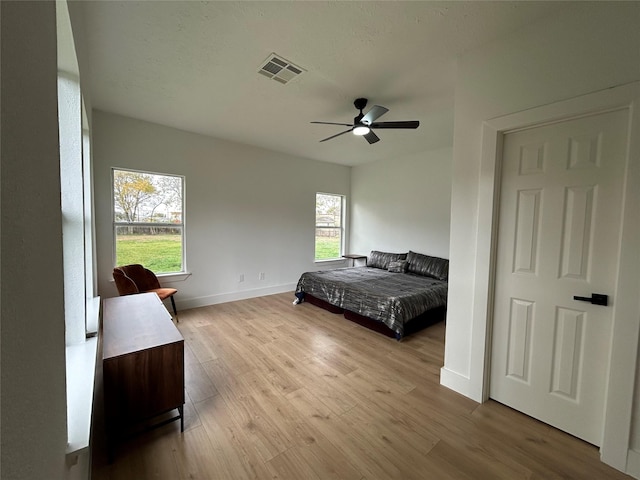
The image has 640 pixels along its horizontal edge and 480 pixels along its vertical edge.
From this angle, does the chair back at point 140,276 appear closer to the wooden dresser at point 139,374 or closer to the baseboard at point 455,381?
the wooden dresser at point 139,374

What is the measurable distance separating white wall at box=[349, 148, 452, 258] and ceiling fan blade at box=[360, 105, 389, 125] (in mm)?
2534

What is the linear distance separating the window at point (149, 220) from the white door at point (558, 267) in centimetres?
414

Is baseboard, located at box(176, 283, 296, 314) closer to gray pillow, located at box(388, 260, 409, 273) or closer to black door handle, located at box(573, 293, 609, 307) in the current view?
gray pillow, located at box(388, 260, 409, 273)

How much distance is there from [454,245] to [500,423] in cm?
132

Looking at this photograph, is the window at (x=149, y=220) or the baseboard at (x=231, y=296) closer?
the window at (x=149, y=220)

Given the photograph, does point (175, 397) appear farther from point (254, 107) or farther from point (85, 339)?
point (254, 107)

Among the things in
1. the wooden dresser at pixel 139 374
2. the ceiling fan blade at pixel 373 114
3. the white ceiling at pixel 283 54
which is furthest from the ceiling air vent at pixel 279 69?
the wooden dresser at pixel 139 374

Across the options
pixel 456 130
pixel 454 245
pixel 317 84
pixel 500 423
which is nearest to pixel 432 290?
pixel 454 245

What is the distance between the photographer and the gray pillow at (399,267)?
503 centimetres

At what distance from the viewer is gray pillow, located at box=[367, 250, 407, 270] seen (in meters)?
5.32

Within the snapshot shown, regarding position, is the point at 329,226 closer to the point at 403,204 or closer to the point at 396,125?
the point at 403,204

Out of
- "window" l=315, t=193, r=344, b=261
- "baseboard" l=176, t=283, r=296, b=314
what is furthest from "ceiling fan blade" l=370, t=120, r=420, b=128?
"baseboard" l=176, t=283, r=296, b=314

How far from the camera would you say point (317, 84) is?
8.73 ft

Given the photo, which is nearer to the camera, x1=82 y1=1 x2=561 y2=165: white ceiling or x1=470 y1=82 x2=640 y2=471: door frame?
x1=470 y1=82 x2=640 y2=471: door frame
